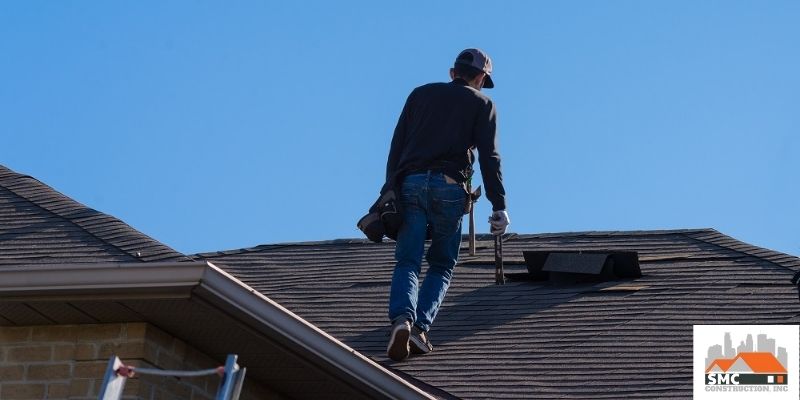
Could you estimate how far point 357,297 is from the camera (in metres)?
9.45

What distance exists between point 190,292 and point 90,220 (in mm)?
2977

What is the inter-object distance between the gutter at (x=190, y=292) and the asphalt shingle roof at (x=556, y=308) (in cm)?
109

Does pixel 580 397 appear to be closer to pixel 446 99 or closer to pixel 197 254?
pixel 446 99

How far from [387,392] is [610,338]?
1977 millimetres

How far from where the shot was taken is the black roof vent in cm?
949

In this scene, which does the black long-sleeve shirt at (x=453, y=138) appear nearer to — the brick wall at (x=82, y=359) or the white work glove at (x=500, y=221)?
the white work glove at (x=500, y=221)

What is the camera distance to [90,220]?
8914mm

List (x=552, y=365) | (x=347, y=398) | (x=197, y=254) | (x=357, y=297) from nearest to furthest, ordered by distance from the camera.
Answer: (x=347, y=398)
(x=552, y=365)
(x=357, y=297)
(x=197, y=254)

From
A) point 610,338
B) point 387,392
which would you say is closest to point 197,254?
point 610,338

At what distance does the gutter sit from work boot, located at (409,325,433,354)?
1498mm

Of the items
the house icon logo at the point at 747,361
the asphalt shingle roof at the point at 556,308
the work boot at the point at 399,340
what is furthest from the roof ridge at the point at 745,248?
the work boot at the point at 399,340

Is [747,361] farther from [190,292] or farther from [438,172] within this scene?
[190,292]

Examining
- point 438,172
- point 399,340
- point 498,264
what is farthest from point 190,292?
point 498,264

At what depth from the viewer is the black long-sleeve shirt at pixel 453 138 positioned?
8383 mm
